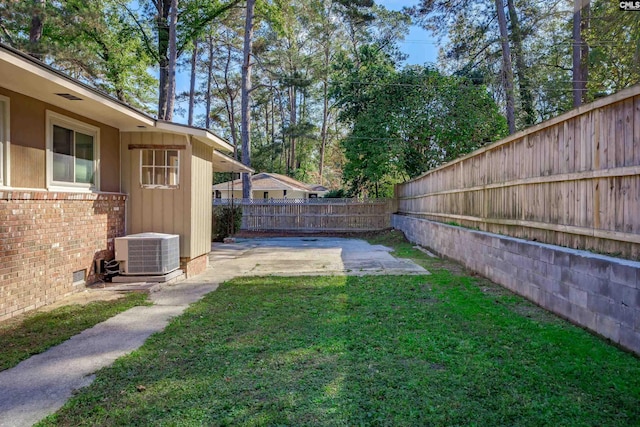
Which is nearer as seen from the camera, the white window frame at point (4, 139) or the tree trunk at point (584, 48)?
the white window frame at point (4, 139)

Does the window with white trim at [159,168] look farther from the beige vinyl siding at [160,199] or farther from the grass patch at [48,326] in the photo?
the grass patch at [48,326]

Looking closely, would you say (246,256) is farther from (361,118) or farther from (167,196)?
(361,118)

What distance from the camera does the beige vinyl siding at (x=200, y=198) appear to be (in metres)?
7.14

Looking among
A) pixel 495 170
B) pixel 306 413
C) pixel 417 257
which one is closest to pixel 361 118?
pixel 417 257

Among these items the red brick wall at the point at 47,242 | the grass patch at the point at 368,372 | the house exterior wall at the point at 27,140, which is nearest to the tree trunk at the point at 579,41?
the grass patch at the point at 368,372

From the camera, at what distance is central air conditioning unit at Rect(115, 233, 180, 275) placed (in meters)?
6.29

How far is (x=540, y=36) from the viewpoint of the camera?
1792cm

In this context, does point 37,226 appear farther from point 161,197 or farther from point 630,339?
point 630,339

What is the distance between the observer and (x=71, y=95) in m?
4.86

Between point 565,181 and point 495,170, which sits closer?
point 565,181

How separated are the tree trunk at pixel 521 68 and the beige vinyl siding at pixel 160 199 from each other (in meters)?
15.1

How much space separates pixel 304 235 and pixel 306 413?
14630 millimetres

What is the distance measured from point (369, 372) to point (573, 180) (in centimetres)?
316

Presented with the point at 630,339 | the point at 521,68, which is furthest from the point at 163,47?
the point at 630,339
